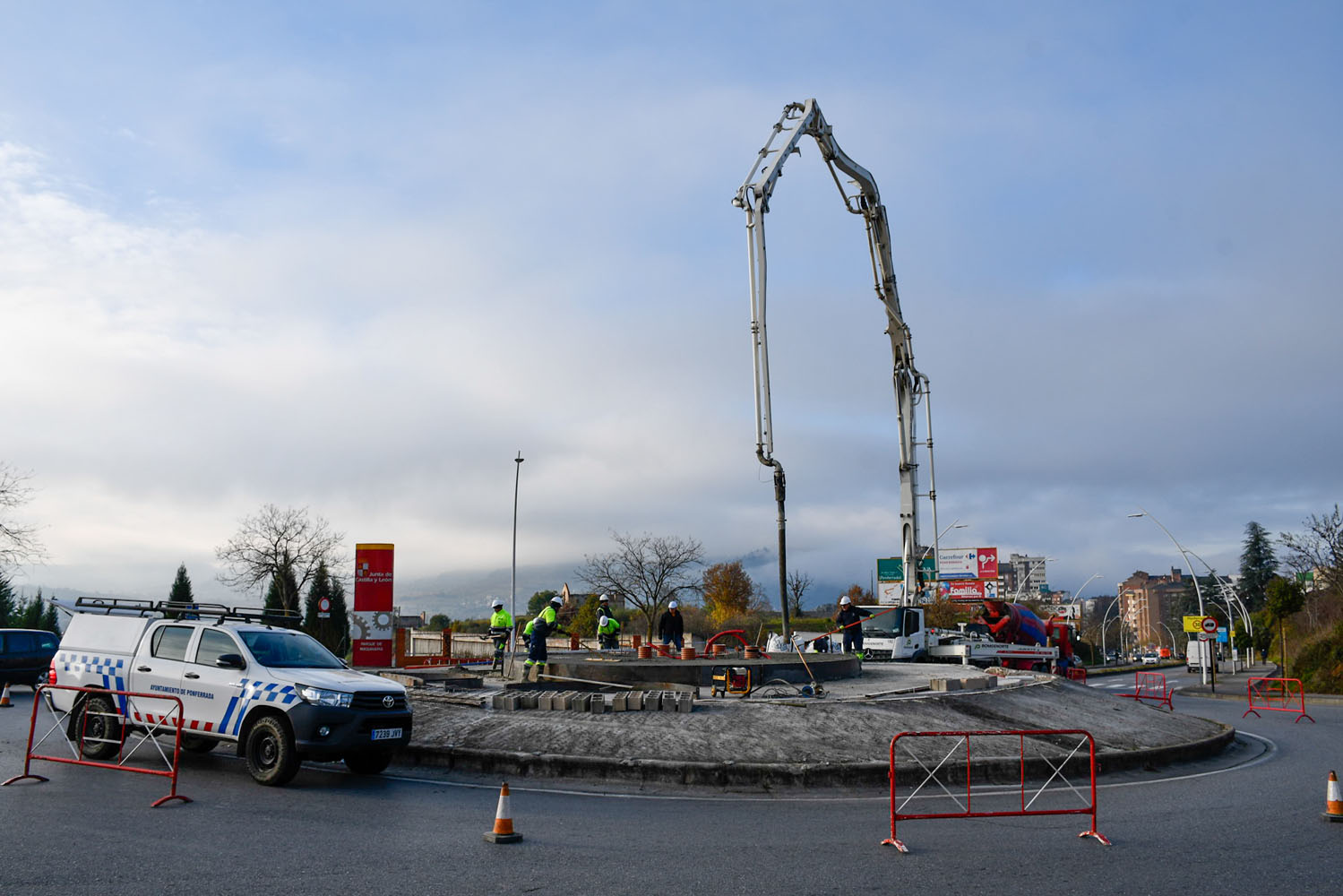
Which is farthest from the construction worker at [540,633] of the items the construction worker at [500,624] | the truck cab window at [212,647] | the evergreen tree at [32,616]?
the evergreen tree at [32,616]

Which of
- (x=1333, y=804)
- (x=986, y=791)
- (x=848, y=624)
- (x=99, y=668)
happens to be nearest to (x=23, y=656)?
(x=99, y=668)

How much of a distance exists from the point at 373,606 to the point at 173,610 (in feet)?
54.2

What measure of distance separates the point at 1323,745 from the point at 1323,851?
11.1 m

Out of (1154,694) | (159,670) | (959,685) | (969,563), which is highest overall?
(969,563)

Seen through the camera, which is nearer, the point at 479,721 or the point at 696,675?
the point at 479,721

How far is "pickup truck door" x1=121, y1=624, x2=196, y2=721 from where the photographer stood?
38.4 ft

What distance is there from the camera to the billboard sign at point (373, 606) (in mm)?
28609

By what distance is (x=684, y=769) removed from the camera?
11961mm

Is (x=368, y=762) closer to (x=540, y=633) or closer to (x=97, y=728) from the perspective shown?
(x=97, y=728)

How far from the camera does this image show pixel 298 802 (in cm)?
963

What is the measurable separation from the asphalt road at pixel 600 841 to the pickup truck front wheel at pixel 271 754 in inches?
7.1

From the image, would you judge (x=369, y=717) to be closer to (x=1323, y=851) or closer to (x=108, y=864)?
(x=108, y=864)

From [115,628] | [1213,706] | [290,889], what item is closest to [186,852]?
[290,889]

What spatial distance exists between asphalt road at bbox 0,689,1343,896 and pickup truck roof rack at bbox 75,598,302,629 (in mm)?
1904
